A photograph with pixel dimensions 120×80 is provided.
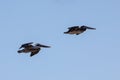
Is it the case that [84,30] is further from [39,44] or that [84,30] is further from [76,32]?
[39,44]

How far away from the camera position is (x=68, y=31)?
79.7m

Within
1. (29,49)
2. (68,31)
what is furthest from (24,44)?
(68,31)

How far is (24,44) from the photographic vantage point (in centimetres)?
7931

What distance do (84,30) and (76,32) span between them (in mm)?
2053

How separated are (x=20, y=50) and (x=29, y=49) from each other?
1484 millimetres

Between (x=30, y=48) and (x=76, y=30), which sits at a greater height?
(x=76, y=30)

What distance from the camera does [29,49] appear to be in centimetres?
7919

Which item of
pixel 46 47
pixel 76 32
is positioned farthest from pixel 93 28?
pixel 46 47

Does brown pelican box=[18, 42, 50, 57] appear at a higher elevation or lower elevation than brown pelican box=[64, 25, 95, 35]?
lower

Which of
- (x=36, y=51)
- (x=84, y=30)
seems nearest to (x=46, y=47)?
(x=36, y=51)

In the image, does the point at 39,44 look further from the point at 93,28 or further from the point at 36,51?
the point at 93,28

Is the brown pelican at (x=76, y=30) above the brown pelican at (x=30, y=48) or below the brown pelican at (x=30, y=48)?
above

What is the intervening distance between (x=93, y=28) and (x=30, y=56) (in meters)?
10.9

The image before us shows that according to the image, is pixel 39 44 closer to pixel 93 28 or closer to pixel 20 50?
pixel 20 50
